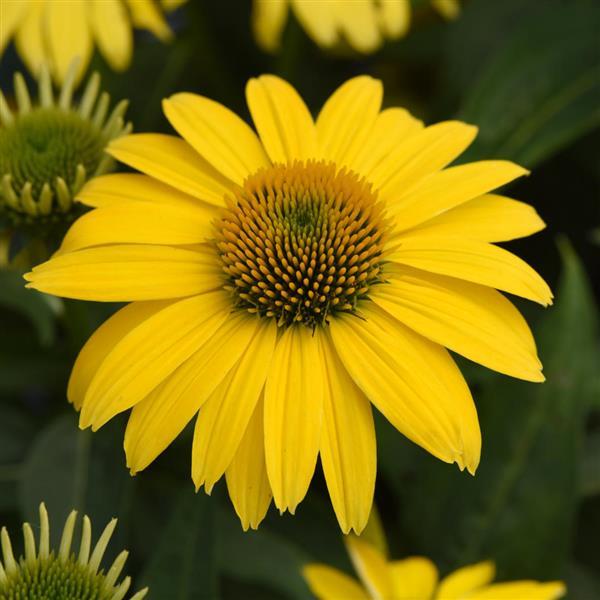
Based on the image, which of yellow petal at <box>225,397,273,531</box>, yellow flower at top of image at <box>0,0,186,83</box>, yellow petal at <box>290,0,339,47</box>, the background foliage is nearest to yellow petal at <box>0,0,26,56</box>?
yellow flower at top of image at <box>0,0,186,83</box>

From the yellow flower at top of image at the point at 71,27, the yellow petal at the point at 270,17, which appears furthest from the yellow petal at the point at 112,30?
the yellow petal at the point at 270,17

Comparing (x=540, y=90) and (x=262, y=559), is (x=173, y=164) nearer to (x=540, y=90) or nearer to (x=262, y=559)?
(x=262, y=559)

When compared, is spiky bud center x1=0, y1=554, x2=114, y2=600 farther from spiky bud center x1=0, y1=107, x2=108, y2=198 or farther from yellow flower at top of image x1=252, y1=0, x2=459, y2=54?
yellow flower at top of image x1=252, y1=0, x2=459, y2=54

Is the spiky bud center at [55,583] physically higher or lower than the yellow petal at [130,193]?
lower

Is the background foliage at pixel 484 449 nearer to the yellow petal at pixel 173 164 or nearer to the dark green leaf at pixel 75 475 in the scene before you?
the dark green leaf at pixel 75 475

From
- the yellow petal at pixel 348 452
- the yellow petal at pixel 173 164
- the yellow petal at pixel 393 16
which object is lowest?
the yellow petal at pixel 348 452

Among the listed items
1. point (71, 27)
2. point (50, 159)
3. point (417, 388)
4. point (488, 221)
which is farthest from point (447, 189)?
point (71, 27)
